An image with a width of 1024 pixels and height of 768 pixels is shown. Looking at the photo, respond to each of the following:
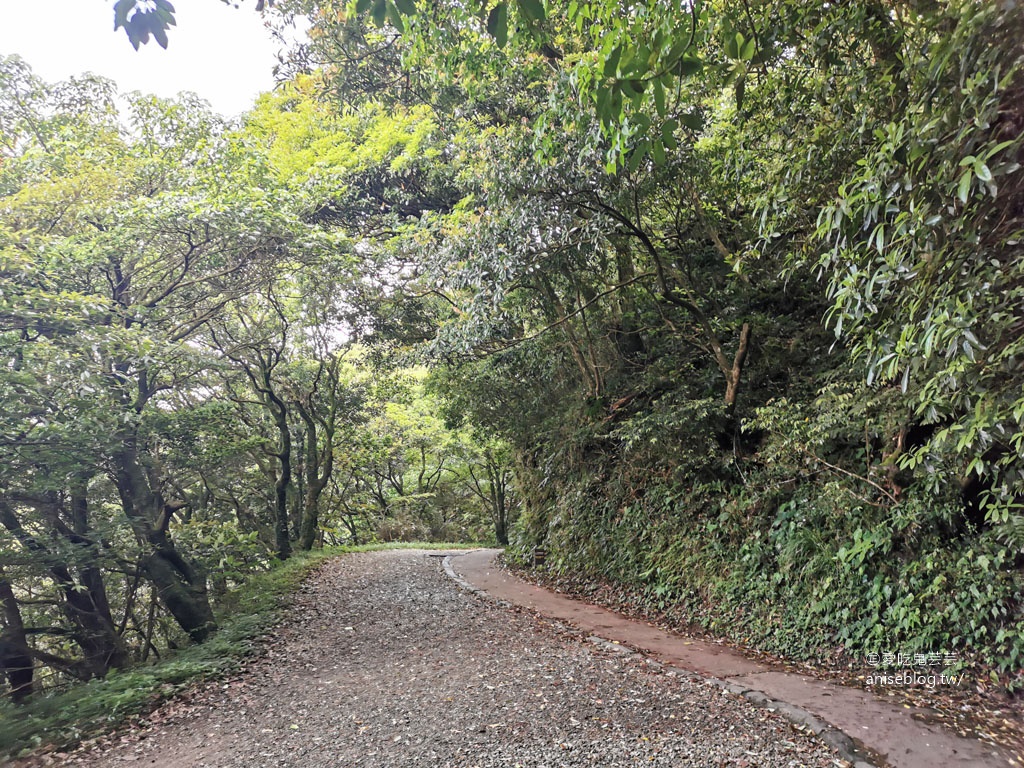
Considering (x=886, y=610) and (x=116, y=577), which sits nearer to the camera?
(x=886, y=610)

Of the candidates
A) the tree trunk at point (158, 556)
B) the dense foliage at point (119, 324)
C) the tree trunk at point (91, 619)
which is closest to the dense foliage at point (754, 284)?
the dense foliage at point (119, 324)

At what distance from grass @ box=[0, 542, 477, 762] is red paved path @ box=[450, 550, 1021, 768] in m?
3.88

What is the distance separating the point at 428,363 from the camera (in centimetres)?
1109

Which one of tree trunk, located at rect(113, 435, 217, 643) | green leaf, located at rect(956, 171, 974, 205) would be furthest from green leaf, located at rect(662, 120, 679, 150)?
tree trunk, located at rect(113, 435, 217, 643)

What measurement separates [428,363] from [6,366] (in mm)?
6768

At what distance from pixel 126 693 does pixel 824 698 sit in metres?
5.68

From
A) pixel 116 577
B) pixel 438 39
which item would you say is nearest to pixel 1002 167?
pixel 438 39

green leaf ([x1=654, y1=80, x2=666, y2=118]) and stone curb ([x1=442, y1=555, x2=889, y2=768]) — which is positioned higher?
green leaf ([x1=654, y1=80, x2=666, y2=118])

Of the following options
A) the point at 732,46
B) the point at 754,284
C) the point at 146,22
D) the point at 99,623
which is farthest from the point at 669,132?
the point at 99,623

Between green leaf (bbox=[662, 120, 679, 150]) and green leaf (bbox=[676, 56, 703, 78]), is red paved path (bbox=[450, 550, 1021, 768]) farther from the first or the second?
green leaf (bbox=[676, 56, 703, 78])

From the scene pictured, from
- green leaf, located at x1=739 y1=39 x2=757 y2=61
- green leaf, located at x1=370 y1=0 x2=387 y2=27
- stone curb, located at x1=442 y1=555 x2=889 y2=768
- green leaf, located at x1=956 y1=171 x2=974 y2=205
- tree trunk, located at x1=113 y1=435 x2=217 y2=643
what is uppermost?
green leaf, located at x1=370 y1=0 x2=387 y2=27

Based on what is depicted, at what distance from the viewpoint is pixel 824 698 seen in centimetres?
396

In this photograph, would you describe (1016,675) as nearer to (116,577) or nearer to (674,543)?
(674,543)

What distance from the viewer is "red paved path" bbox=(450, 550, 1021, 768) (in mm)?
3150
